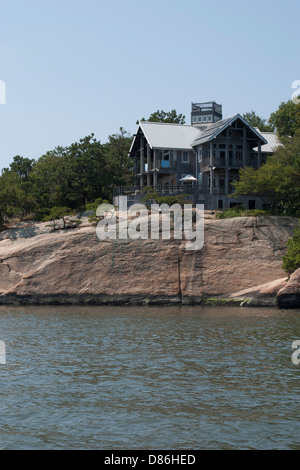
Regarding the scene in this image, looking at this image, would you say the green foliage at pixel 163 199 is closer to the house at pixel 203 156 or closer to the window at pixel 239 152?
the house at pixel 203 156

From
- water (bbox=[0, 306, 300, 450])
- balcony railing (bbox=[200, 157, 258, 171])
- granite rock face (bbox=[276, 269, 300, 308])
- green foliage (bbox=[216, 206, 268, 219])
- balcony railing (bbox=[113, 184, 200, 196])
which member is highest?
balcony railing (bbox=[200, 157, 258, 171])

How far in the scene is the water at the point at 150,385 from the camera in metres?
15.4

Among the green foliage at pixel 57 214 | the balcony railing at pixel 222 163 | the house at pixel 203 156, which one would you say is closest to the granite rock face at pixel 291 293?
the house at pixel 203 156

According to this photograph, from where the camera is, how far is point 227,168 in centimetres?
5647

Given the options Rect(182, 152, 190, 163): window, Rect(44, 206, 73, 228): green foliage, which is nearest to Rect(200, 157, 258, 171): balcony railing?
Rect(182, 152, 190, 163): window

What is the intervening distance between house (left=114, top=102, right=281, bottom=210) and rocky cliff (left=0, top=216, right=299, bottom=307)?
7.11 m

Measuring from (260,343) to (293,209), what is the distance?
23.8m

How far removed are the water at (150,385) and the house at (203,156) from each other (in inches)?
797

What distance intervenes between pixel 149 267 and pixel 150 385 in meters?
24.9

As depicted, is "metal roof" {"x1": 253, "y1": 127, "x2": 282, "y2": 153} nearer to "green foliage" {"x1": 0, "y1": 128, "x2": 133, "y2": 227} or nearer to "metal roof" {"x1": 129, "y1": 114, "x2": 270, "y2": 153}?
"metal roof" {"x1": 129, "y1": 114, "x2": 270, "y2": 153}

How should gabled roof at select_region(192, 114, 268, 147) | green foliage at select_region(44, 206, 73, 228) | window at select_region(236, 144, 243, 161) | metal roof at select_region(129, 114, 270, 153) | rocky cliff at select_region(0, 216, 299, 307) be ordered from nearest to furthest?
rocky cliff at select_region(0, 216, 299, 307) → green foliage at select_region(44, 206, 73, 228) → gabled roof at select_region(192, 114, 268, 147) → metal roof at select_region(129, 114, 270, 153) → window at select_region(236, 144, 243, 161)

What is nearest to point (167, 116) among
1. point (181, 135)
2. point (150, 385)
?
point (181, 135)

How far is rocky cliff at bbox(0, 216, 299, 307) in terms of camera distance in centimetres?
4434

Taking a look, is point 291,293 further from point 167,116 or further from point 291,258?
point 167,116
